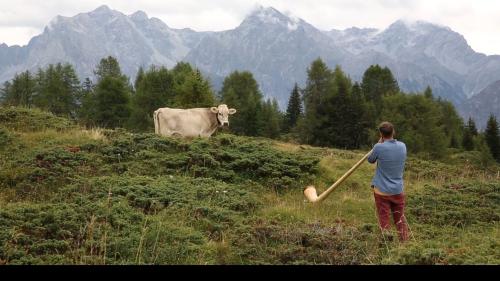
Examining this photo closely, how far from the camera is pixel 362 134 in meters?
55.0

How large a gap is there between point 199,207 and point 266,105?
194 feet

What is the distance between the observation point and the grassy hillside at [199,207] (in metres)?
6.30

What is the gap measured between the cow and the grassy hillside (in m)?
2.61

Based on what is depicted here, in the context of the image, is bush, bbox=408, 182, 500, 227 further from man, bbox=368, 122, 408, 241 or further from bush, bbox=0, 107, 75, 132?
bush, bbox=0, 107, 75, 132

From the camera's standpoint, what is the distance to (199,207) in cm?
873

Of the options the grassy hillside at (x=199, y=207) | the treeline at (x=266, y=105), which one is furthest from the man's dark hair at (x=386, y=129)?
the treeline at (x=266, y=105)

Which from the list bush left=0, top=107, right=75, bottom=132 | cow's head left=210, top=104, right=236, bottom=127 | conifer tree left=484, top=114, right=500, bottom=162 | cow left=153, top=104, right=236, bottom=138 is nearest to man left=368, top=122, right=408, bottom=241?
cow left=153, top=104, right=236, bottom=138

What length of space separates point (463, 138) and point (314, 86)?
2610cm

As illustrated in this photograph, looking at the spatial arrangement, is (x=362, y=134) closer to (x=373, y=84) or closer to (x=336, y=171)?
(x=373, y=84)

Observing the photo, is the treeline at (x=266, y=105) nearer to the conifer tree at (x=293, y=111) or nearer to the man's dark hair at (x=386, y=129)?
the conifer tree at (x=293, y=111)

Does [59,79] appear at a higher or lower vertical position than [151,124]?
higher

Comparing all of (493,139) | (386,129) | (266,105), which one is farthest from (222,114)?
(493,139)
